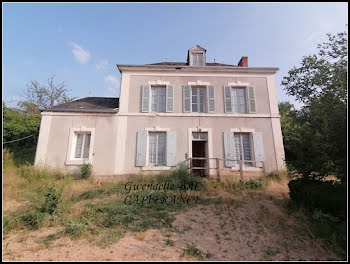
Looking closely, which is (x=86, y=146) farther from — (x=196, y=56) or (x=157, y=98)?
(x=196, y=56)

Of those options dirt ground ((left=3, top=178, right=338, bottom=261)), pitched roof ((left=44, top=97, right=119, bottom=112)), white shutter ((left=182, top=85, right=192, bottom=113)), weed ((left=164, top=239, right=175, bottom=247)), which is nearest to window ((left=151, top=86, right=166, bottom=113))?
white shutter ((left=182, top=85, right=192, bottom=113))

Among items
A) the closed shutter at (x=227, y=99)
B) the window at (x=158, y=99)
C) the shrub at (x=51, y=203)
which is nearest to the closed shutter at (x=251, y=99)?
the closed shutter at (x=227, y=99)

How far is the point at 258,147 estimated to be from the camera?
9.14 meters

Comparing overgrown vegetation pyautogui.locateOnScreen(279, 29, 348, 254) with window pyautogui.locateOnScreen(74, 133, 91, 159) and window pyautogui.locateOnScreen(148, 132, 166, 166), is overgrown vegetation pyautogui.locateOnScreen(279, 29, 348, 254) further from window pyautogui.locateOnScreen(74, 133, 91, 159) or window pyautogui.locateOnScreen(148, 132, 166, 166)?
window pyautogui.locateOnScreen(74, 133, 91, 159)

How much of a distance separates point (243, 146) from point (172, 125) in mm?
3778

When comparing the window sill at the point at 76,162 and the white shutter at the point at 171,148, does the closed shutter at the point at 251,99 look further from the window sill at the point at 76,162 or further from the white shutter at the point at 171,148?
the window sill at the point at 76,162

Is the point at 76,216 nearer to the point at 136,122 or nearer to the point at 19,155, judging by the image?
the point at 136,122

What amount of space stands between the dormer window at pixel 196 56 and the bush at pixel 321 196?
26.5 ft

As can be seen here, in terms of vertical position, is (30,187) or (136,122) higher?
(136,122)

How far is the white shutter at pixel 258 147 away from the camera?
901cm

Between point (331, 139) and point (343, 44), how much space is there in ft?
10.9

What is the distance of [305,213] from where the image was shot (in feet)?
14.8

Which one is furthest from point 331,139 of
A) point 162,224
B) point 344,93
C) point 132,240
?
point 132,240

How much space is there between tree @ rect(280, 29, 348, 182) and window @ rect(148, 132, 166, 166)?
217 inches
